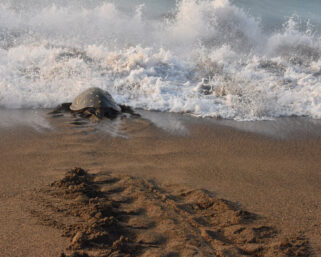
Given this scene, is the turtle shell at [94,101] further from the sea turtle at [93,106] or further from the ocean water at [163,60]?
the ocean water at [163,60]

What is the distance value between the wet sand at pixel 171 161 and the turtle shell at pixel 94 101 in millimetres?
413

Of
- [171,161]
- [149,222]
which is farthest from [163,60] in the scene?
[149,222]

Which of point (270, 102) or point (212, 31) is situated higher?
point (212, 31)

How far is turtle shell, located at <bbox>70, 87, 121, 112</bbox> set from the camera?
579 centimetres

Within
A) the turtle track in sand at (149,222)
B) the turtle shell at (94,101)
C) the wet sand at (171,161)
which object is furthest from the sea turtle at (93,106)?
the turtle track in sand at (149,222)

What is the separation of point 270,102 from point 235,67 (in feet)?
6.64

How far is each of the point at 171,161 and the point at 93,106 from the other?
211cm

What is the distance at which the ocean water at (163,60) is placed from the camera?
6523 millimetres

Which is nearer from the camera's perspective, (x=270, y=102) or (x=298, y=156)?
(x=298, y=156)

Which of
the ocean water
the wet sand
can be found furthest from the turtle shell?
the ocean water

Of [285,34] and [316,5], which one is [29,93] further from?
[316,5]

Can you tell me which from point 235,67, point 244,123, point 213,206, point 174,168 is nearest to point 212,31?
point 235,67

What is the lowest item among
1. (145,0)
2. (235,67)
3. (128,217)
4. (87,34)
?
(128,217)

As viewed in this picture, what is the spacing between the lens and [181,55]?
9570 millimetres
